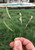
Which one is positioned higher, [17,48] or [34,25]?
[17,48]

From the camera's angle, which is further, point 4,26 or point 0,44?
point 4,26

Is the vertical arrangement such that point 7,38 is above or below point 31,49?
below

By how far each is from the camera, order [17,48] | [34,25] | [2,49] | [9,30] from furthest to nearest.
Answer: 1. [34,25]
2. [9,30]
3. [2,49]
4. [17,48]

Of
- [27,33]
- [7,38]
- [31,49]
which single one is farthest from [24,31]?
[31,49]

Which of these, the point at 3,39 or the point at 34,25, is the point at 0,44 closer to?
the point at 3,39

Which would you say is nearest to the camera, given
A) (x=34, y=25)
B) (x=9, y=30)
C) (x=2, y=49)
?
(x=2, y=49)

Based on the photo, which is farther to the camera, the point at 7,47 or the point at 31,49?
the point at 7,47

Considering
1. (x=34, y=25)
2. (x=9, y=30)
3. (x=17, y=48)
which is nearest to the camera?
(x=17, y=48)

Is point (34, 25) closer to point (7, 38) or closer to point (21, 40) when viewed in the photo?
point (7, 38)

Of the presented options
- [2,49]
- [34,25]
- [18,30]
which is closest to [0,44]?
[2,49]
